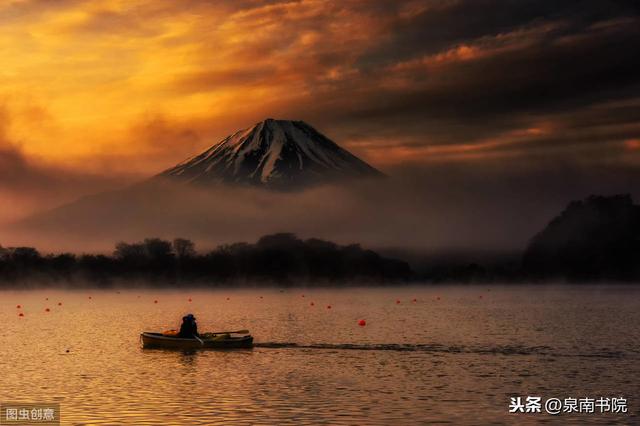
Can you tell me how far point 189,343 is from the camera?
71.2 meters

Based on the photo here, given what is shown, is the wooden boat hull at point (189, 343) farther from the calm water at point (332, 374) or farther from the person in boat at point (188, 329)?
the calm water at point (332, 374)

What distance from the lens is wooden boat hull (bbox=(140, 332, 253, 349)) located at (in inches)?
2784

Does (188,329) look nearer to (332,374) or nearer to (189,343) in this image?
(189,343)

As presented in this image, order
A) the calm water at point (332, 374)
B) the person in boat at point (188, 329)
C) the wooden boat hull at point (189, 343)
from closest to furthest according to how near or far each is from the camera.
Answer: the calm water at point (332, 374) → the wooden boat hull at point (189, 343) → the person in boat at point (188, 329)

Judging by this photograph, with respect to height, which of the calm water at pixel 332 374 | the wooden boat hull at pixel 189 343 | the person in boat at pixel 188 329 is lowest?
the calm water at pixel 332 374

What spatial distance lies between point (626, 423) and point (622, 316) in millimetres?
89423

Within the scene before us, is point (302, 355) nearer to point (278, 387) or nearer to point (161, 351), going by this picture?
point (161, 351)

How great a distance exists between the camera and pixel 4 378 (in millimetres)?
55406

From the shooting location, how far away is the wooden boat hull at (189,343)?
232 ft

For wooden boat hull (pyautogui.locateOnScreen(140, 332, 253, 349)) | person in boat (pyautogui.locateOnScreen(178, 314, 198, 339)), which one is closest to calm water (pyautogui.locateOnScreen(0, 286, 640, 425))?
wooden boat hull (pyautogui.locateOnScreen(140, 332, 253, 349))

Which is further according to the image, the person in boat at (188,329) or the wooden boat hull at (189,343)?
the person in boat at (188,329)

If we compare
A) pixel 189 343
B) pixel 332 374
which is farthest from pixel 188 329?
pixel 332 374

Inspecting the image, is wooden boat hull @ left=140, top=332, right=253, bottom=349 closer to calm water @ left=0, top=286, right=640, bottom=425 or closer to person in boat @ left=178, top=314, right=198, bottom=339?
person in boat @ left=178, top=314, right=198, bottom=339

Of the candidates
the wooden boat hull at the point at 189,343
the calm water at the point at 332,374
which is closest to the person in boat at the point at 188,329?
the wooden boat hull at the point at 189,343
